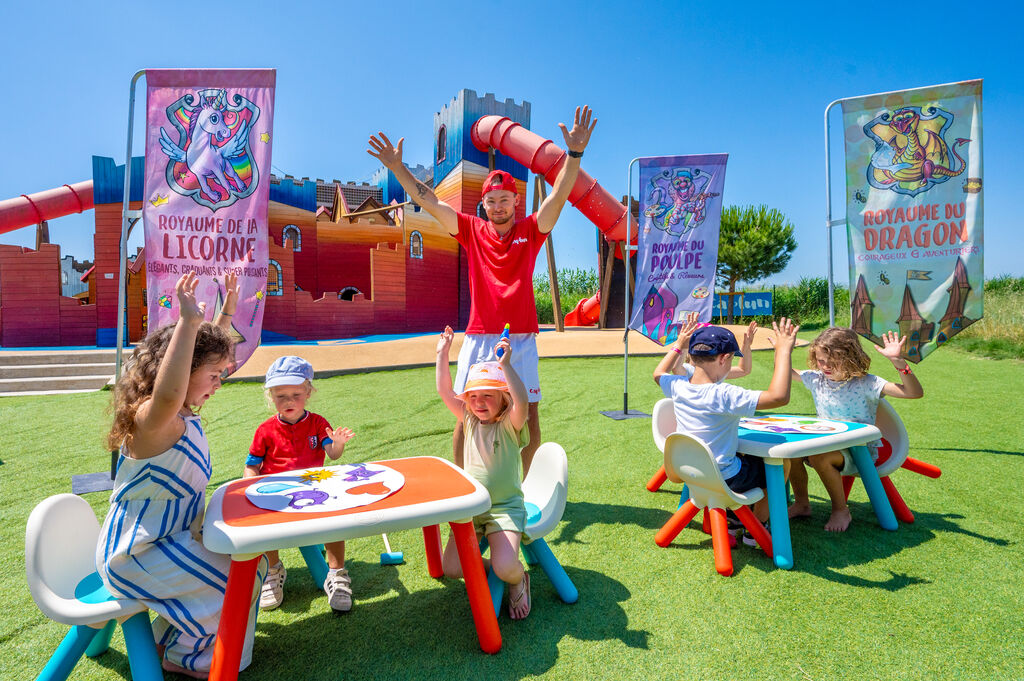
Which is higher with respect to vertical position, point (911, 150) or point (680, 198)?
point (680, 198)

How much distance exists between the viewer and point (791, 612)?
2.21m

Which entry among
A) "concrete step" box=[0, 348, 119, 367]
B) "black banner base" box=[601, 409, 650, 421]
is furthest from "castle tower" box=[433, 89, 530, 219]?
"black banner base" box=[601, 409, 650, 421]

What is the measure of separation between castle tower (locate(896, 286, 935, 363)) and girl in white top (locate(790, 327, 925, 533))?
645mm

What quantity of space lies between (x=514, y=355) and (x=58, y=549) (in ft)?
6.62

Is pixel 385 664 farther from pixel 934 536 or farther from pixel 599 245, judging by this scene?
pixel 599 245

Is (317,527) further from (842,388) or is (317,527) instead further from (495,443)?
(842,388)

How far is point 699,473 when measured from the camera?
8.43ft

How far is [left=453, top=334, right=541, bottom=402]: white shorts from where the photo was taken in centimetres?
304

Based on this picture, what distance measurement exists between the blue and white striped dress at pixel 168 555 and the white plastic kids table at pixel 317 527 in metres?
0.13

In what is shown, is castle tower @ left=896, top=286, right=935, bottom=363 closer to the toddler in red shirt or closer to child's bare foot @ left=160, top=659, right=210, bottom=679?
the toddler in red shirt

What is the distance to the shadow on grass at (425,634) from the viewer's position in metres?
1.90

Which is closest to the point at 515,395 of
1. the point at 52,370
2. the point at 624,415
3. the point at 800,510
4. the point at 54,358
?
the point at 800,510

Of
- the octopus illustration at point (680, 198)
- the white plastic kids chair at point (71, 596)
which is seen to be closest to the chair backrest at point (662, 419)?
the white plastic kids chair at point (71, 596)

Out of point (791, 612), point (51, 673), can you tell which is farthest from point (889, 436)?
point (51, 673)
